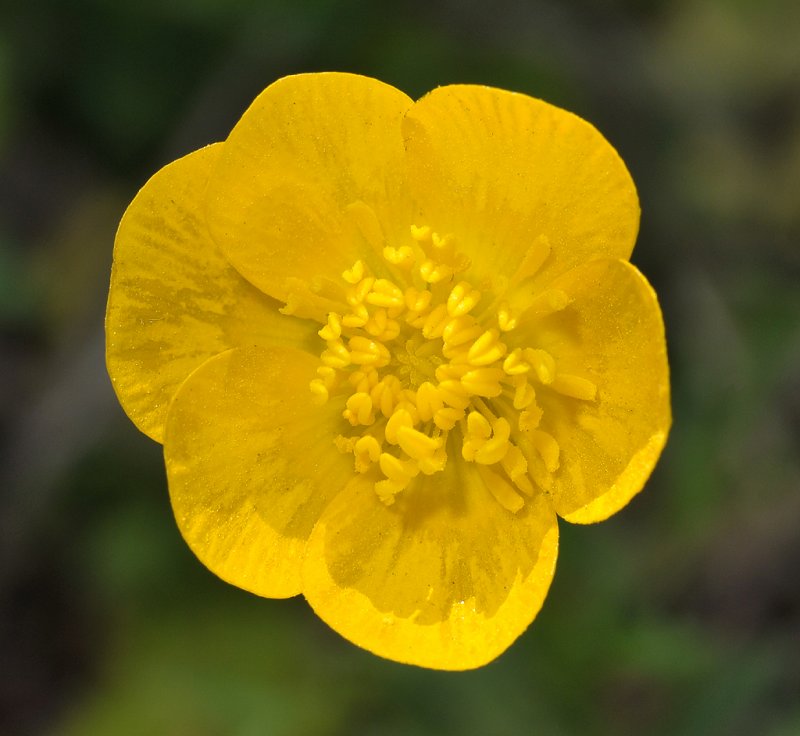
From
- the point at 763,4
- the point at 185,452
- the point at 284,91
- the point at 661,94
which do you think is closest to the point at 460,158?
the point at 284,91

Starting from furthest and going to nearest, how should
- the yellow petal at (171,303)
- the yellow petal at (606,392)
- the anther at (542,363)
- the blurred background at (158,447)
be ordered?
1. the blurred background at (158,447)
2. the yellow petal at (171,303)
3. the anther at (542,363)
4. the yellow petal at (606,392)

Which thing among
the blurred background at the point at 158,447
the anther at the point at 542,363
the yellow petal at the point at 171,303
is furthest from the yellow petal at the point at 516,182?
the blurred background at the point at 158,447

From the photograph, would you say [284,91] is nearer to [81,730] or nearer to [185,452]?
[185,452]

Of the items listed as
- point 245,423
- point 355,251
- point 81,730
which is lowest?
point 81,730

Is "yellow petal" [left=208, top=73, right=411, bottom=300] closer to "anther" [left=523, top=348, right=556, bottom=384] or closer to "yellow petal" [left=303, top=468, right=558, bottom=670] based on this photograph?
"anther" [left=523, top=348, right=556, bottom=384]

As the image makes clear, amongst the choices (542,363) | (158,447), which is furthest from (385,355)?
(158,447)

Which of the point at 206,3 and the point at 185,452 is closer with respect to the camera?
the point at 185,452

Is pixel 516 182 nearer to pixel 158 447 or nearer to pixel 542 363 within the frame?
pixel 542 363

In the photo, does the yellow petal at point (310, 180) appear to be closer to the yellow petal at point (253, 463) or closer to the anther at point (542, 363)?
the yellow petal at point (253, 463)
